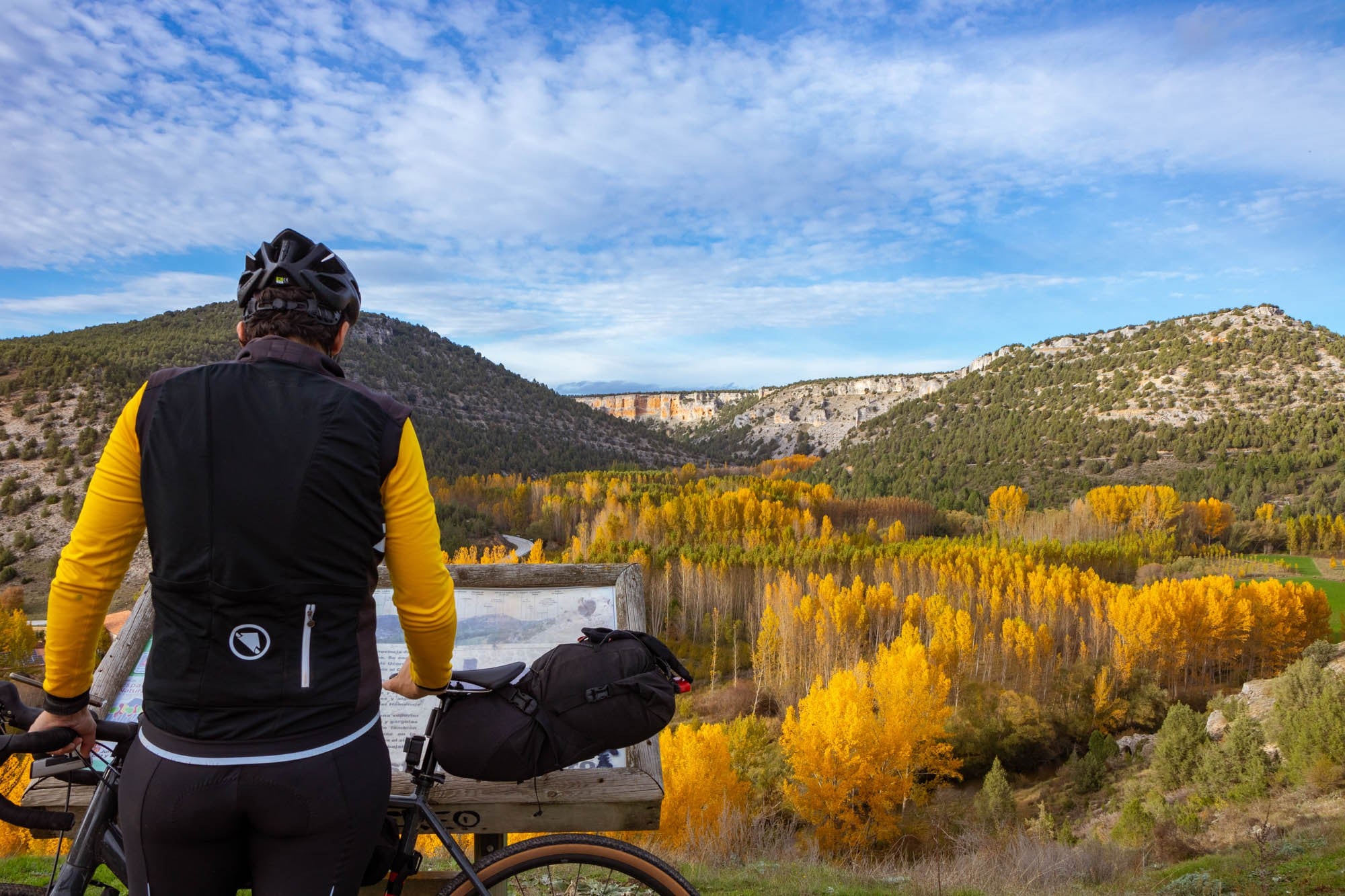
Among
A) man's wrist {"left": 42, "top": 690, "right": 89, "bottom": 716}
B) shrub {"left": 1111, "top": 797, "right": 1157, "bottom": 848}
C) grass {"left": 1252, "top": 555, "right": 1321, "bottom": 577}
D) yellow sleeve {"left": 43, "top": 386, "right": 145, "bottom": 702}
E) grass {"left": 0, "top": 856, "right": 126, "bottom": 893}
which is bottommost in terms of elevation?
shrub {"left": 1111, "top": 797, "right": 1157, "bottom": 848}

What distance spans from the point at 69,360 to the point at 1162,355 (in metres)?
162

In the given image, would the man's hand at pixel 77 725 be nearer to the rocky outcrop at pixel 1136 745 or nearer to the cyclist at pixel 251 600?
the cyclist at pixel 251 600

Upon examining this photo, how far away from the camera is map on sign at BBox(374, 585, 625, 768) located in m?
4.22

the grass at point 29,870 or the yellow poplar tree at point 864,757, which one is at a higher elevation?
the grass at point 29,870

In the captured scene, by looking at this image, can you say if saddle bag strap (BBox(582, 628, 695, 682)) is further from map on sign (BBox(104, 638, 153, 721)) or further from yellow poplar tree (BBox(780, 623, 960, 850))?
yellow poplar tree (BBox(780, 623, 960, 850))

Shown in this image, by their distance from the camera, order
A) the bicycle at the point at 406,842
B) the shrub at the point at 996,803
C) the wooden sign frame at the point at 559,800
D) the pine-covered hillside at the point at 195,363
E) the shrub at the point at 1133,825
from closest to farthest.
→ the bicycle at the point at 406,842 < the wooden sign frame at the point at 559,800 < the shrub at the point at 1133,825 < the shrub at the point at 996,803 < the pine-covered hillside at the point at 195,363

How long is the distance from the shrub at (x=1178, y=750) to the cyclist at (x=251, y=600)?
1443 inches

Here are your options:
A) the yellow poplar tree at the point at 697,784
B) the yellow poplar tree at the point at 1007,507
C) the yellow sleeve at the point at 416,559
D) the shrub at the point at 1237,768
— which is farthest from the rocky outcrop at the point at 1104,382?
the yellow sleeve at the point at 416,559

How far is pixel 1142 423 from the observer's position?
128 metres

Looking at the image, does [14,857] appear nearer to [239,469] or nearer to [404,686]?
[404,686]

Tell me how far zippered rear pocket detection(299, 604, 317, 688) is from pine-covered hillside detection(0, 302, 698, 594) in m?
54.7

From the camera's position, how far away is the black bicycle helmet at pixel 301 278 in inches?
89.8

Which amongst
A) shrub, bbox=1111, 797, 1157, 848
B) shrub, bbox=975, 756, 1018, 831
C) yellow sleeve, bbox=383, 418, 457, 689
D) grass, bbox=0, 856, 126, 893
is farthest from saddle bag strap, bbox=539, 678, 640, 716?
shrub, bbox=975, 756, 1018, 831

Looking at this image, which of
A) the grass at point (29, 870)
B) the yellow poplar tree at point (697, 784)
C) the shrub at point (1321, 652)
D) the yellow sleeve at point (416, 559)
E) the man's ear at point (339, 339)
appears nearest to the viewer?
the yellow sleeve at point (416, 559)
